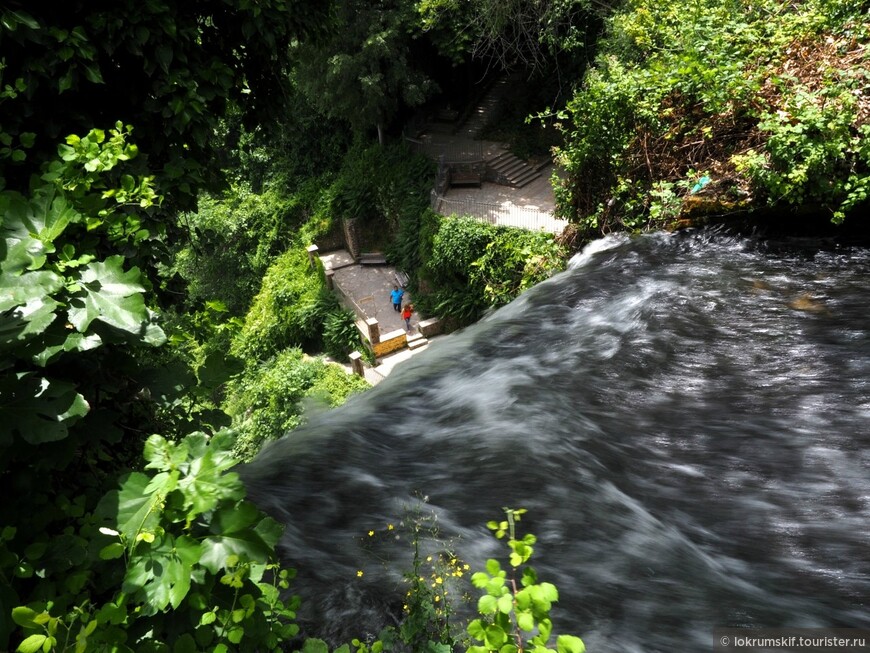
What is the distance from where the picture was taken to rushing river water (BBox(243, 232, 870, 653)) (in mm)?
2879

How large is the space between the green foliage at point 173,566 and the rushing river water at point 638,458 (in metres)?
0.85

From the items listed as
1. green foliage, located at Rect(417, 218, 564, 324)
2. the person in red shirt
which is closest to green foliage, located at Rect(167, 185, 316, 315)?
the person in red shirt

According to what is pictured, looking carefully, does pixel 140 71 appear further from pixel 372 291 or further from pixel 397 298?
pixel 372 291

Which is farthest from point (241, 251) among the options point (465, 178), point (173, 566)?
point (173, 566)

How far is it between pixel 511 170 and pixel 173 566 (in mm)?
16843

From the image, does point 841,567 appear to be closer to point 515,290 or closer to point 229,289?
point 515,290

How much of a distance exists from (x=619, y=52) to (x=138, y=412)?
11860 millimetres

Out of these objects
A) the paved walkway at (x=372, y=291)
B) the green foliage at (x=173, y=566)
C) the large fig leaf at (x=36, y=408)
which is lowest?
the paved walkway at (x=372, y=291)

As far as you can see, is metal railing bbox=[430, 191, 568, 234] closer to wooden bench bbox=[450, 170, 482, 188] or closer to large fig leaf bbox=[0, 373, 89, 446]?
wooden bench bbox=[450, 170, 482, 188]

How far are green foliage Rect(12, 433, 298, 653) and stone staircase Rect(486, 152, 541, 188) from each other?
16195mm

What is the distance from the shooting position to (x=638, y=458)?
386 cm

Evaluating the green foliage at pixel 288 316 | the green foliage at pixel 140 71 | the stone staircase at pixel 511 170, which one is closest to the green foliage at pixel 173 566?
the green foliage at pixel 140 71

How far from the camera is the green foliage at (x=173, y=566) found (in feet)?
5.93

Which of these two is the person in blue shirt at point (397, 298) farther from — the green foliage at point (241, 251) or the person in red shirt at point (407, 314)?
the green foliage at point (241, 251)
